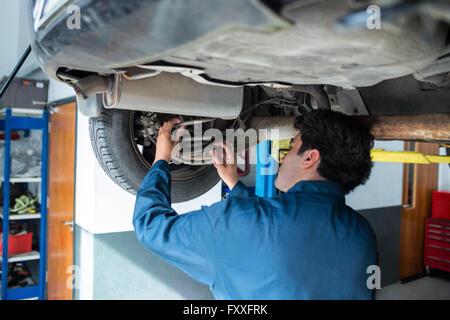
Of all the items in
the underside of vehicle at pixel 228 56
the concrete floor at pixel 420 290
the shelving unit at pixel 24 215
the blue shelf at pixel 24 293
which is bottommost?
the concrete floor at pixel 420 290

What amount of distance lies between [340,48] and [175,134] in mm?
689

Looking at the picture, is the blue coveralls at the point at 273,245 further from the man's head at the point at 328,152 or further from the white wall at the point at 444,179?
the white wall at the point at 444,179

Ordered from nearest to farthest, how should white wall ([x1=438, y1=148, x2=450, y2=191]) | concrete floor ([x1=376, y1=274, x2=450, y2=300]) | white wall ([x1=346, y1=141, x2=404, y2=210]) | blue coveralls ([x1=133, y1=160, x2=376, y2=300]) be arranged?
1. blue coveralls ([x1=133, y1=160, x2=376, y2=300])
2. white wall ([x1=346, y1=141, x2=404, y2=210])
3. concrete floor ([x1=376, y1=274, x2=450, y2=300])
4. white wall ([x1=438, y1=148, x2=450, y2=191])

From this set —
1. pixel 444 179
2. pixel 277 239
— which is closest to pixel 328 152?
pixel 277 239

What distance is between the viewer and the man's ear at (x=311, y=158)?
96 cm

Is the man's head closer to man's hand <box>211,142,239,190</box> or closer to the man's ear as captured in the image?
the man's ear

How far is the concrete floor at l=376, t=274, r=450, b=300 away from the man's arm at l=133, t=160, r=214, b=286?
3.98 meters

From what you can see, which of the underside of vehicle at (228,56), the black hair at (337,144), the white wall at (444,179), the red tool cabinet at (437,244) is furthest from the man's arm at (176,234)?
the white wall at (444,179)

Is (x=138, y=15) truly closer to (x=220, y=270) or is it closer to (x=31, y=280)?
(x=220, y=270)

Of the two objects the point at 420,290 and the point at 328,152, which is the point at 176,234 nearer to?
the point at 328,152

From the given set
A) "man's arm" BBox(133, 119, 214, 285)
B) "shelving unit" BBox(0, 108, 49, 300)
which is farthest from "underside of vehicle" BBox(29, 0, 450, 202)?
"shelving unit" BBox(0, 108, 49, 300)

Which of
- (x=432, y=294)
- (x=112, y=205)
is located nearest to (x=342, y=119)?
(x=112, y=205)

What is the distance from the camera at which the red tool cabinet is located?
4.54 metres
